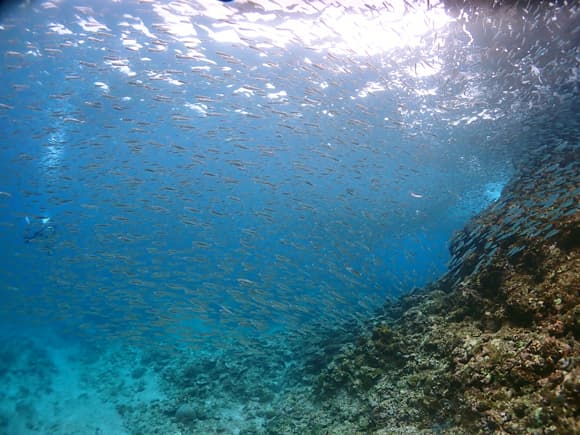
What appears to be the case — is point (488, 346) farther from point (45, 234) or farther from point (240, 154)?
point (45, 234)

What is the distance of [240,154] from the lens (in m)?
21.4

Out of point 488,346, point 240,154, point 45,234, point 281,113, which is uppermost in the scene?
point 488,346

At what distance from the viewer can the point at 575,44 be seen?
30.1 feet

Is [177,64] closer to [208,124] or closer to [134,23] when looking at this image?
[134,23]

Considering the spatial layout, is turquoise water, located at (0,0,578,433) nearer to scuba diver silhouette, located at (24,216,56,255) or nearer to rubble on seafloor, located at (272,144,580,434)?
rubble on seafloor, located at (272,144,580,434)

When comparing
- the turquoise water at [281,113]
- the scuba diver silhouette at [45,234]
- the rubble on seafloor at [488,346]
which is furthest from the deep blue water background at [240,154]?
the scuba diver silhouette at [45,234]

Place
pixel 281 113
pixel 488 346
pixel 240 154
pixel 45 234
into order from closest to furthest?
pixel 488 346, pixel 281 113, pixel 240 154, pixel 45 234

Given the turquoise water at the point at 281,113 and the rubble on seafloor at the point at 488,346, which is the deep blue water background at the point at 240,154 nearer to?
the turquoise water at the point at 281,113

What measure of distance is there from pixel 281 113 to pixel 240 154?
24.9 feet

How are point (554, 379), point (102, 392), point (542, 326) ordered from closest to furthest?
1. point (554, 379)
2. point (542, 326)
3. point (102, 392)

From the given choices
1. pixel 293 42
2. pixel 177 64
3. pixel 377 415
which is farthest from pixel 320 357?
pixel 177 64

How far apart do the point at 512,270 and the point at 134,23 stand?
1427 centimetres

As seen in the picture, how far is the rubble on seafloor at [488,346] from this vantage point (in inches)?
164

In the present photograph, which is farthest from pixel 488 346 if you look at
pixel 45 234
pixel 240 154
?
pixel 45 234
